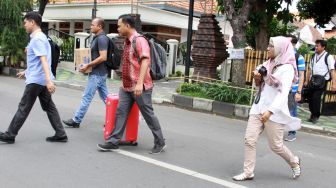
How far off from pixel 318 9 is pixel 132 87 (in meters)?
10.3

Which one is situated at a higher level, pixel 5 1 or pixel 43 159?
pixel 5 1

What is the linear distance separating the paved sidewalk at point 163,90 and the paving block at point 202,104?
87cm

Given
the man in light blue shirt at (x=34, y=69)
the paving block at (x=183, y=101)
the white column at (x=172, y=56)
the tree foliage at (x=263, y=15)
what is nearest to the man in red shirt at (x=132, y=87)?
the man in light blue shirt at (x=34, y=69)

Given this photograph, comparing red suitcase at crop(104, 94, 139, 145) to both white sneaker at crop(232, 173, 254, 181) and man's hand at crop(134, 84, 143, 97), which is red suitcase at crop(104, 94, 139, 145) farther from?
white sneaker at crop(232, 173, 254, 181)

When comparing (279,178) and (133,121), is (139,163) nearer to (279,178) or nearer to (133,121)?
(133,121)

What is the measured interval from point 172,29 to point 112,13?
3.95 metres

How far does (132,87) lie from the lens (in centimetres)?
580

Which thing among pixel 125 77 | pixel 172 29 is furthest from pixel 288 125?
pixel 172 29

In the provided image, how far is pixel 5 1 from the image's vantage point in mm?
15438

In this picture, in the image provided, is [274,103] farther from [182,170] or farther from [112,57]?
[112,57]

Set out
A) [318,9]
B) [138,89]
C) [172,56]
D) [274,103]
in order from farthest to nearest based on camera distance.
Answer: [172,56] → [318,9] → [138,89] → [274,103]

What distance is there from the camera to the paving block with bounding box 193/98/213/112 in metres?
10.3

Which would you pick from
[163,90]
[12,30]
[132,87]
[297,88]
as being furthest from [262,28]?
[132,87]

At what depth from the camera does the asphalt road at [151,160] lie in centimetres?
486
